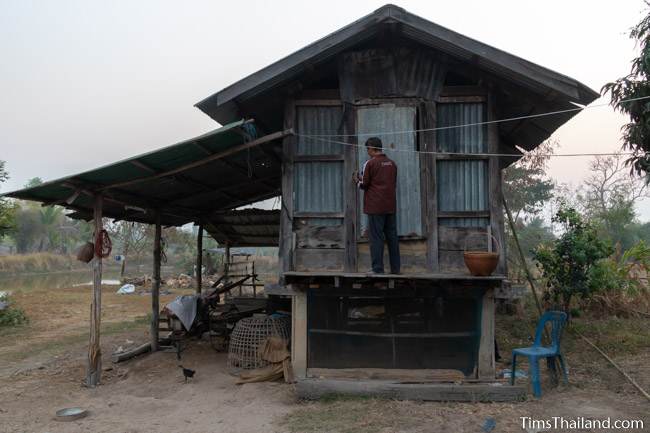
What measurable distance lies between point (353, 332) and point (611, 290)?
Answer: 8.15m

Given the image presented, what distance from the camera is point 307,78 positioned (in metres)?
7.04

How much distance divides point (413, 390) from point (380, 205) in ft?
7.42

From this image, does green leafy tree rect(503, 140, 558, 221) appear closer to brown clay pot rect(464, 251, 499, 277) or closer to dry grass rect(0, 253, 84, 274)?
brown clay pot rect(464, 251, 499, 277)

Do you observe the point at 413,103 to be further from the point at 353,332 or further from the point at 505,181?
the point at 505,181

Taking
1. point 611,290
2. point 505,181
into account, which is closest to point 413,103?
point 611,290

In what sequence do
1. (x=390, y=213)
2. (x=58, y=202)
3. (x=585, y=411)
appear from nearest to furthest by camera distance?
1. (x=585, y=411)
2. (x=390, y=213)
3. (x=58, y=202)

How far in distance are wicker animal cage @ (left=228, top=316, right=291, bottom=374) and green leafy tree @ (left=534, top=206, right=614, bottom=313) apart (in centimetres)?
617

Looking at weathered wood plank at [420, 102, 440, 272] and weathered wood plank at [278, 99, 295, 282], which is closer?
weathered wood plank at [420, 102, 440, 272]

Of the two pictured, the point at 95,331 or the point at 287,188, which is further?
the point at 95,331

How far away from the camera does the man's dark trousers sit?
628 cm

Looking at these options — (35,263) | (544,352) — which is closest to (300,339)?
(544,352)

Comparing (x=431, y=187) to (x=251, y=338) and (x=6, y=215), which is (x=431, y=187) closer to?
(x=251, y=338)

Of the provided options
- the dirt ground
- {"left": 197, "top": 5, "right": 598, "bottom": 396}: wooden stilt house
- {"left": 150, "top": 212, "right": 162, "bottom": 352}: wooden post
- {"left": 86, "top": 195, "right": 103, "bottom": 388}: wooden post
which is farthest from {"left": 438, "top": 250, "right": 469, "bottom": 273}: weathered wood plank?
{"left": 150, "top": 212, "right": 162, "bottom": 352}: wooden post

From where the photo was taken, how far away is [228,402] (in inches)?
244
